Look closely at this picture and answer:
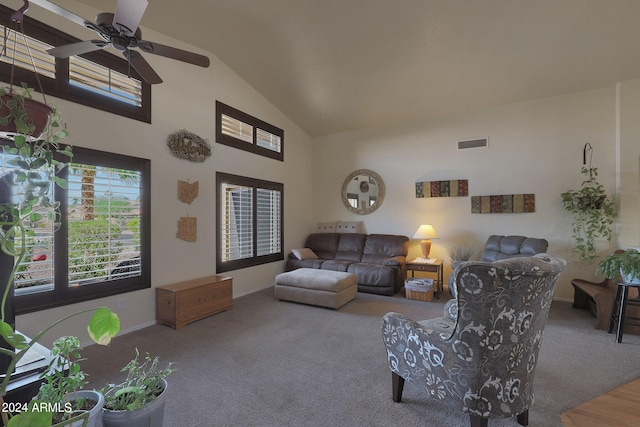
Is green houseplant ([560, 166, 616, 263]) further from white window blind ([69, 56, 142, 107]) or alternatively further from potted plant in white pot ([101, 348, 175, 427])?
white window blind ([69, 56, 142, 107])

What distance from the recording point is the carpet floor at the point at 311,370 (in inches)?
77.9

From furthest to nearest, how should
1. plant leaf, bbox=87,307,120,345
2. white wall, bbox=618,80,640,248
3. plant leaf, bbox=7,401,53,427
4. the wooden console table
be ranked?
white wall, bbox=618,80,640,248 < the wooden console table < plant leaf, bbox=87,307,120,345 < plant leaf, bbox=7,401,53,427

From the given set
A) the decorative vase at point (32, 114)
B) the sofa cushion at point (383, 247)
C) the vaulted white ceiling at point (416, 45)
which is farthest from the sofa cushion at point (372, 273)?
the decorative vase at point (32, 114)

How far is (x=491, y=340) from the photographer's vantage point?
61.2 inches

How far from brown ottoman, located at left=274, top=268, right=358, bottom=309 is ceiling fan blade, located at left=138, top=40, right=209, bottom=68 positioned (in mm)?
3084

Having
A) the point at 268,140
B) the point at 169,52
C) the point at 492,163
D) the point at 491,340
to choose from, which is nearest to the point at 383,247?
the point at 492,163

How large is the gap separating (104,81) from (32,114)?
9.23ft

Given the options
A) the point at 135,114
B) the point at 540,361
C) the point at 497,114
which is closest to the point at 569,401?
the point at 540,361

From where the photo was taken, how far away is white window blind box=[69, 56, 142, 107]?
3.03m

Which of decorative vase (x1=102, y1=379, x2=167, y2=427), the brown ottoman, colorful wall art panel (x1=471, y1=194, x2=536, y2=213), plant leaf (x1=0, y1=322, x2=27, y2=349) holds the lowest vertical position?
the brown ottoman

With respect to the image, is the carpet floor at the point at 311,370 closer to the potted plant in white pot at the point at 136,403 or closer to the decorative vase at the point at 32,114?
the potted plant in white pot at the point at 136,403

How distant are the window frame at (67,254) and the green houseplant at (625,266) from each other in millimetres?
5255

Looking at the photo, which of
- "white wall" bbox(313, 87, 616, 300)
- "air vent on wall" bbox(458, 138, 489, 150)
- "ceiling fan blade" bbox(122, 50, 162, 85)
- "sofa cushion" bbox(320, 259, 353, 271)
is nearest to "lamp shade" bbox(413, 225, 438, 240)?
"white wall" bbox(313, 87, 616, 300)

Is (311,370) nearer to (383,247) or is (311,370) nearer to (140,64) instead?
(140,64)
